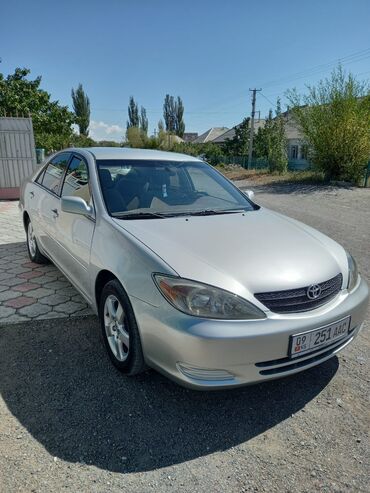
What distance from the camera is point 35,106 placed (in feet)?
65.0

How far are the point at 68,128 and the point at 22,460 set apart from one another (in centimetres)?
2398

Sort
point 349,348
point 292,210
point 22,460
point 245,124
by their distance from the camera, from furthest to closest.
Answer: point 245,124 → point 292,210 → point 349,348 → point 22,460

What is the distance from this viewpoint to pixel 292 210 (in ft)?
33.1

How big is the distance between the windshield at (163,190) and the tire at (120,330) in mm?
643

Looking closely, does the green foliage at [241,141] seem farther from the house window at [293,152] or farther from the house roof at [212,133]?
the house roof at [212,133]

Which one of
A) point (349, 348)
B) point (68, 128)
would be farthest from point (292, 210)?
point (68, 128)

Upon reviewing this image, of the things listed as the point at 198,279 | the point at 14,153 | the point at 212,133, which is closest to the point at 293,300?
the point at 198,279

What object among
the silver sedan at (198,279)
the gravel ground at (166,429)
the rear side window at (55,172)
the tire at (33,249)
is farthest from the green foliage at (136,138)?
the gravel ground at (166,429)

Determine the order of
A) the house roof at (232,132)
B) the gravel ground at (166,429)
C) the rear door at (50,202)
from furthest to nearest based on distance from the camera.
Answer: the house roof at (232,132) < the rear door at (50,202) < the gravel ground at (166,429)

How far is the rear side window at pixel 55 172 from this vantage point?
3838 millimetres

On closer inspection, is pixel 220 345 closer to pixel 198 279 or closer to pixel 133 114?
pixel 198 279

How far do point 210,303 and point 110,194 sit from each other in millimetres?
1427

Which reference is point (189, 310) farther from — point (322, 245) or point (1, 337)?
point (1, 337)

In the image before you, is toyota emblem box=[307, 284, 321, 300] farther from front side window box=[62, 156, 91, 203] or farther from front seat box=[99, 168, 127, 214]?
A: front side window box=[62, 156, 91, 203]
